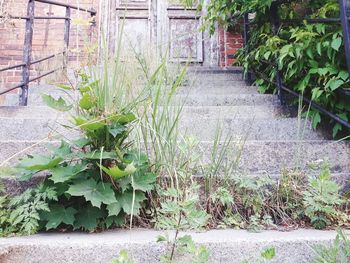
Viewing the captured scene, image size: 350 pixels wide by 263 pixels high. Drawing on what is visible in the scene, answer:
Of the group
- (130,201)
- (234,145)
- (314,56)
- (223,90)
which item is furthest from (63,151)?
(223,90)

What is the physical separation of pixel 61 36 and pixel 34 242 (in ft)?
12.5

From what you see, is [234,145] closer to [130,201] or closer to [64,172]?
[130,201]

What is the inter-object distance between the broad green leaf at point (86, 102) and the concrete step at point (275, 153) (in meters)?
0.40

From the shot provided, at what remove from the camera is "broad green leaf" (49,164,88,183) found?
1.14 meters

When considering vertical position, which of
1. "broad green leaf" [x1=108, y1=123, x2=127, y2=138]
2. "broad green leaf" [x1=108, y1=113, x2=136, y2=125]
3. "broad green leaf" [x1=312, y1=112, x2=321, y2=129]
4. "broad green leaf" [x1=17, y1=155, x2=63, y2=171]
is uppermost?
"broad green leaf" [x1=312, y1=112, x2=321, y2=129]

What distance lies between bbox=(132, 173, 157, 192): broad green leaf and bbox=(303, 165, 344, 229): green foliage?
1.80 ft

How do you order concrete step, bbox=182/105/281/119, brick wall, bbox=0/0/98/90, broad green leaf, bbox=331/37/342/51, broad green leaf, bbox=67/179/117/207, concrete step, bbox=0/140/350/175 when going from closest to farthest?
broad green leaf, bbox=67/179/117/207 → concrete step, bbox=0/140/350/175 → broad green leaf, bbox=331/37/342/51 → concrete step, bbox=182/105/281/119 → brick wall, bbox=0/0/98/90

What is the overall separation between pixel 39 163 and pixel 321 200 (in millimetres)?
982

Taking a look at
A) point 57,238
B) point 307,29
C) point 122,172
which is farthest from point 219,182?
point 307,29

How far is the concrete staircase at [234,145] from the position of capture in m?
1.03

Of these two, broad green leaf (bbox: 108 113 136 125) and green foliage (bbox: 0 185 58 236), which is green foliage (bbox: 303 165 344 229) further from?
green foliage (bbox: 0 185 58 236)

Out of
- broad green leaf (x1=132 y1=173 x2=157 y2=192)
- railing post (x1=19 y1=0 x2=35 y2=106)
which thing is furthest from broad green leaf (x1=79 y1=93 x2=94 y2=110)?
railing post (x1=19 y1=0 x2=35 y2=106)

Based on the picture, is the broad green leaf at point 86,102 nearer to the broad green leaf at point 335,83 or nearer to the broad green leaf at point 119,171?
the broad green leaf at point 119,171

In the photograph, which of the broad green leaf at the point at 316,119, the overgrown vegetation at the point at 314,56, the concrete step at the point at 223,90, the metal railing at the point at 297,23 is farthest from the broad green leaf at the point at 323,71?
the concrete step at the point at 223,90
